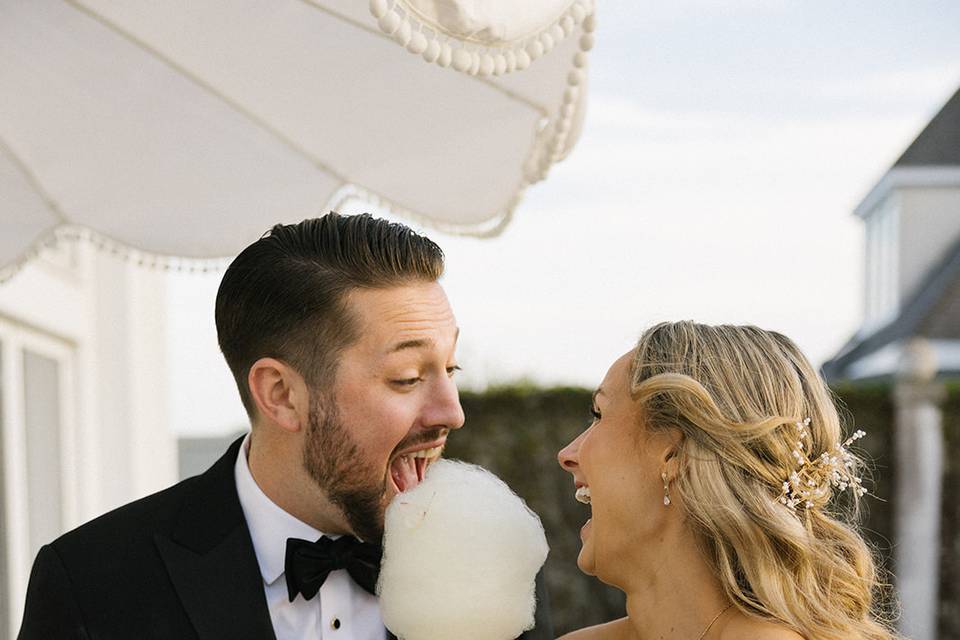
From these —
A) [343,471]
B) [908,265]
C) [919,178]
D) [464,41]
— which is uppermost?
[919,178]

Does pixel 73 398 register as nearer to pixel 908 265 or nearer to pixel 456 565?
pixel 456 565

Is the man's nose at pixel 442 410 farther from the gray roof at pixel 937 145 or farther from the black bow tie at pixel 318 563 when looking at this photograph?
the gray roof at pixel 937 145

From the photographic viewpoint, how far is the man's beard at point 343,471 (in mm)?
3033

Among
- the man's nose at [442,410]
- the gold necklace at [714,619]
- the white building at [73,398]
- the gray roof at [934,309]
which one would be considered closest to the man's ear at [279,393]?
the man's nose at [442,410]

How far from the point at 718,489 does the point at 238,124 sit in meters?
2.26

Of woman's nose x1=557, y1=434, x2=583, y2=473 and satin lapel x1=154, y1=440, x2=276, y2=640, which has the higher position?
woman's nose x1=557, y1=434, x2=583, y2=473

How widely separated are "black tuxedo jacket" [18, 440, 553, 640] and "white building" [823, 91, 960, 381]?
20.3 m

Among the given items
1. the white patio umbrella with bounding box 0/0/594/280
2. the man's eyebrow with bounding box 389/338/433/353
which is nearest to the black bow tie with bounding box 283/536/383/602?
the man's eyebrow with bounding box 389/338/433/353

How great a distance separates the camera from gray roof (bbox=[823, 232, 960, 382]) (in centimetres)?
2298

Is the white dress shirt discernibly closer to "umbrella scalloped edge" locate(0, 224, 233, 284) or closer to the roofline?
"umbrella scalloped edge" locate(0, 224, 233, 284)

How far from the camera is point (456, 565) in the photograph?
2.62 m

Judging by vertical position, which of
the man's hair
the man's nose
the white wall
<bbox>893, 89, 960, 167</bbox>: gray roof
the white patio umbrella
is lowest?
the man's nose

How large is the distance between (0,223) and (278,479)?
1.74 meters

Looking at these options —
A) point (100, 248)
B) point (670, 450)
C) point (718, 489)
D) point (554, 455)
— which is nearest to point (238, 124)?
point (100, 248)
